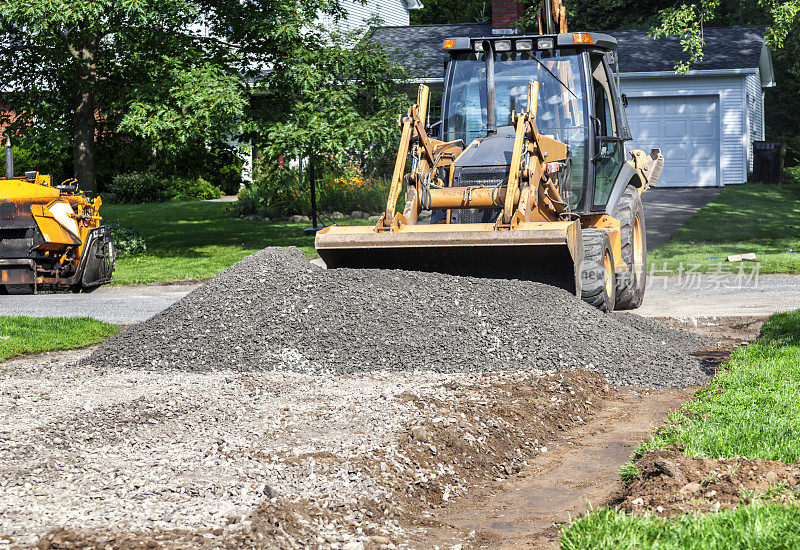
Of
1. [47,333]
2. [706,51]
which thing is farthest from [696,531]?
[706,51]

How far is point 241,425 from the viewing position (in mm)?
5664

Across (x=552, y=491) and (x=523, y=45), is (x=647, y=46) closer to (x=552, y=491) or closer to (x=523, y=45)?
(x=523, y=45)

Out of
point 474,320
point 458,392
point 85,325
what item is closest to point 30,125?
point 85,325

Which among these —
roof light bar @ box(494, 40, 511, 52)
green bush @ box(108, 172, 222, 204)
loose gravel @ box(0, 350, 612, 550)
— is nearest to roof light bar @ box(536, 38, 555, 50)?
roof light bar @ box(494, 40, 511, 52)

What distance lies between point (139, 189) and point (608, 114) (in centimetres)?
2418

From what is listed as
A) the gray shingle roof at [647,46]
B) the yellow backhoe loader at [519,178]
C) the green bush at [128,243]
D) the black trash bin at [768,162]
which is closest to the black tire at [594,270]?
the yellow backhoe loader at [519,178]

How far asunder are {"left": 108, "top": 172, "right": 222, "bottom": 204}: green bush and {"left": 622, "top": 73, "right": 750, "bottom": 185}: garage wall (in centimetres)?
1501

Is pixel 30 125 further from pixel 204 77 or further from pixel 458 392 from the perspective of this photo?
pixel 458 392

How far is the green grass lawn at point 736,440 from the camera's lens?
12.3 feet

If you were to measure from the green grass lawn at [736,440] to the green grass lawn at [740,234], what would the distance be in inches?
222

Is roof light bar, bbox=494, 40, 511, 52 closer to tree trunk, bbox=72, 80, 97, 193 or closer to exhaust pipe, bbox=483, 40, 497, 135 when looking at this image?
exhaust pipe, bbox=483, 40, 497, 135

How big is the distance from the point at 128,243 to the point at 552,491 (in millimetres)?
14885

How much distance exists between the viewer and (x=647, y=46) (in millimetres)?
27781

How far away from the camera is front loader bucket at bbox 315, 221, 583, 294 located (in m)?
8.56
